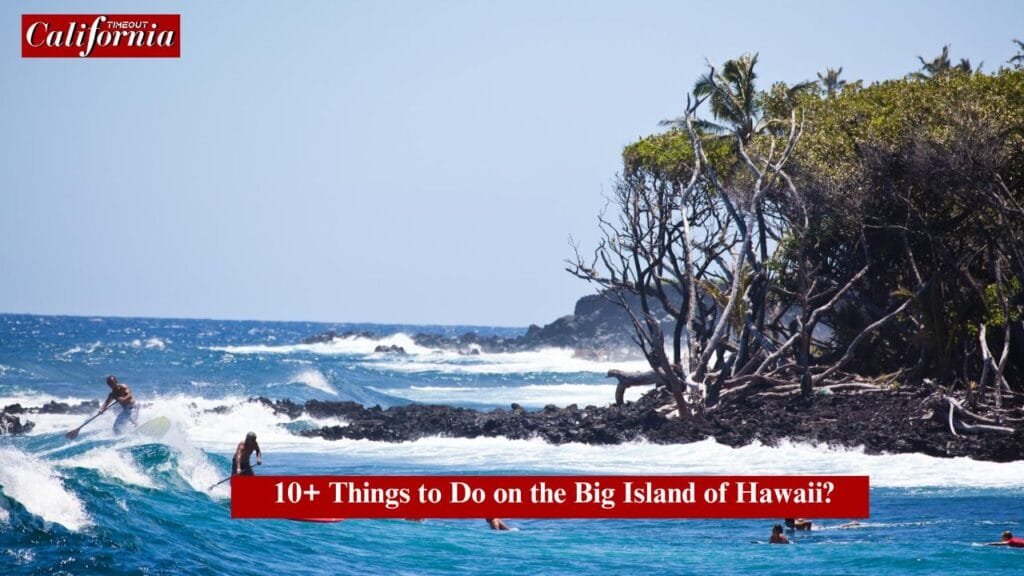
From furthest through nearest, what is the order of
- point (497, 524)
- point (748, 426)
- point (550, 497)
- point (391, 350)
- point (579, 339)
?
point (579, 339)
point (391, 350)
point (748, 426)
point (550, 497)
point (497, 524)

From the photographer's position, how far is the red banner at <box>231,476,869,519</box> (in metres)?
17.3

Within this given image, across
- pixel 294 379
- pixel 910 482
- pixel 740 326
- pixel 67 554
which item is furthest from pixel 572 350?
pixel 67 554

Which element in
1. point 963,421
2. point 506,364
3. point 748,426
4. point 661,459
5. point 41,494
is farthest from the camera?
point 506,364

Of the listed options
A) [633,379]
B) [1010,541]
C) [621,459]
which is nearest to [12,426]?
[633,379]

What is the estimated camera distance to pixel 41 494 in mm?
15570

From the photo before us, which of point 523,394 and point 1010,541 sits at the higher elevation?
point 523,394

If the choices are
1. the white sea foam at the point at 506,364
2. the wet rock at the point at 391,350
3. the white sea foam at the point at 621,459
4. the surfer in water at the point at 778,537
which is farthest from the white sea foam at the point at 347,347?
the surfer in water at the point at 778,537

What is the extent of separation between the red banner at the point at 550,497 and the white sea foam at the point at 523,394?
28240 millimetres

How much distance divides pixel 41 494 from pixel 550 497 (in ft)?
24.0

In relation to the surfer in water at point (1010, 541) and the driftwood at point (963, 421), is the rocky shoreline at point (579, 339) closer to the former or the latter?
the driftwood at point (963, 421)

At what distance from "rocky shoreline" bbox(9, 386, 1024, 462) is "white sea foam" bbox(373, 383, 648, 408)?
15.0 metres

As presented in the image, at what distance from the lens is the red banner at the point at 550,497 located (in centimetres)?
1727

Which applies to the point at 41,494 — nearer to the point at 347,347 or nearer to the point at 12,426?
the point at 12,426

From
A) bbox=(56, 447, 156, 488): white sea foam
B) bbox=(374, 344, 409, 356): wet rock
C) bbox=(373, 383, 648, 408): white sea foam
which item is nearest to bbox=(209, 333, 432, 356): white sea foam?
bbox=(374, 344, 409, 356): wet rock
